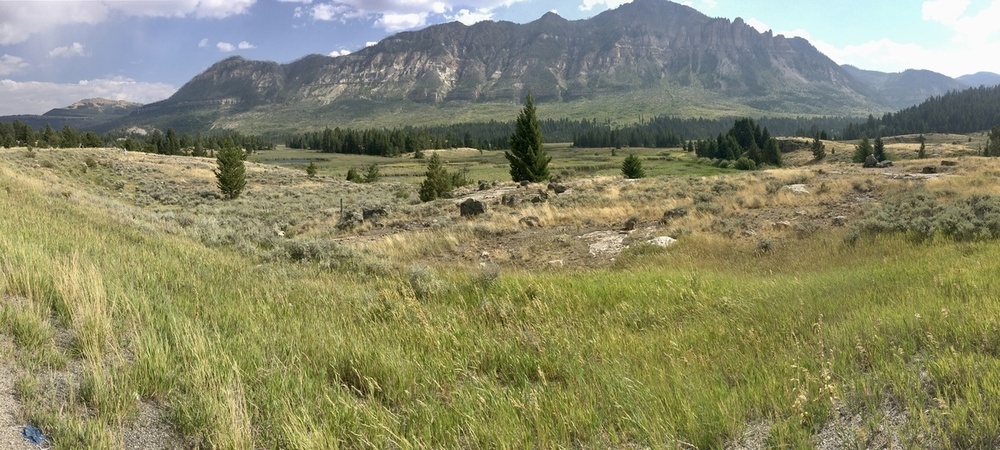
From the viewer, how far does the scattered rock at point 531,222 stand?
1789 centimetres

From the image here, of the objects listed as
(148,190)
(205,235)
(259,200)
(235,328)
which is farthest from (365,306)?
(148,190)

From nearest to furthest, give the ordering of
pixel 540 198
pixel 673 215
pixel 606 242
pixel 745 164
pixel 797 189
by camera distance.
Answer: pixel 606 242, pixel 673 215, pixel 797 189, pixel 540 198, pixel 745 164

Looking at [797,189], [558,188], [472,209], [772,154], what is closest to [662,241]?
[472,209]

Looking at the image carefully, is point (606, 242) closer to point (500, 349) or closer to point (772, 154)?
point (500, 349)

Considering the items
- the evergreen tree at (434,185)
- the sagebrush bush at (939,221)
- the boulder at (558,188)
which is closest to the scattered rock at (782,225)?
the sagebrush bush at (939,221)

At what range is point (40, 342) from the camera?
385 centimetres

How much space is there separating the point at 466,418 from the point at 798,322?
3.71 m

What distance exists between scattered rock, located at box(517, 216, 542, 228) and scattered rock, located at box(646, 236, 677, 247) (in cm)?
550

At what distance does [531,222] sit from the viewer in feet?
59.2

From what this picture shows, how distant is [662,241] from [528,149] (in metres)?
32.0

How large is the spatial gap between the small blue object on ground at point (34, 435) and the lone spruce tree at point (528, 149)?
4155cm

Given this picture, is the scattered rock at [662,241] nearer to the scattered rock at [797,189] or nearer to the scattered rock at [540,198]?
the scattered rock at [797,189]

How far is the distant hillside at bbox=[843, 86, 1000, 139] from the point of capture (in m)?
173

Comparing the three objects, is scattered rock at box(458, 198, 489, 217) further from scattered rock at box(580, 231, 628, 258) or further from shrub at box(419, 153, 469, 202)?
shrub at box(419, 153, 469, 202)
